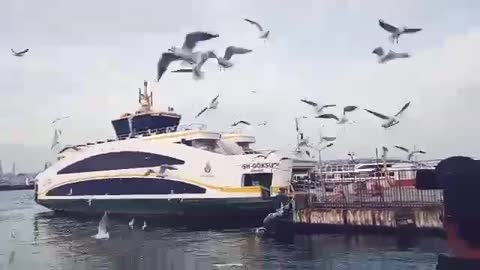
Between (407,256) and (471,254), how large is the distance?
11049 mm

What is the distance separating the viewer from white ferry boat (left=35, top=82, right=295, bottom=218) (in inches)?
1495

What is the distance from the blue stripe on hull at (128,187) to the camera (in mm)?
41094

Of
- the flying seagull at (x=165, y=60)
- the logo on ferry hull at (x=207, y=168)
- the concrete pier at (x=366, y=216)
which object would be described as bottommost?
the concrete pier at (x=366, y=216)

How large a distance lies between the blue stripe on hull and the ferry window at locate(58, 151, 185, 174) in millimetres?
1166

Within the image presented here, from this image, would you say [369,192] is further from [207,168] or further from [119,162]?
[119,162]

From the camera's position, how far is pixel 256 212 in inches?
1462

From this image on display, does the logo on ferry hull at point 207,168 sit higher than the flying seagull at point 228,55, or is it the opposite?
the flying seagull at point 228,55

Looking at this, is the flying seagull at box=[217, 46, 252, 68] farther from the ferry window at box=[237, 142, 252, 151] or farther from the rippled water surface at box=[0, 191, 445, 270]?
the ferry window at box=[237, 142, 252, 151]

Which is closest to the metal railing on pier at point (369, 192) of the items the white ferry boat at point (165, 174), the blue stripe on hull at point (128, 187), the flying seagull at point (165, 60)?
the white ferry boat at point (165, 174)

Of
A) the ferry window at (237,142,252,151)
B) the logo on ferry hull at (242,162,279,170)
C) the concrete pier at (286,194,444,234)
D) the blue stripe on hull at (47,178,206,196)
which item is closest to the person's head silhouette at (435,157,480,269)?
the concrete pier at (286,194,444,234)

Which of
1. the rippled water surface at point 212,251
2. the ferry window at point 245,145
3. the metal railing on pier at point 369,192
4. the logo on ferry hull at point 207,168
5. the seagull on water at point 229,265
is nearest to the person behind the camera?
the seagull on water at point 229,265

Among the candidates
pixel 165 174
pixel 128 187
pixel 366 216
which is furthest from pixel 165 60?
pixel 128 187

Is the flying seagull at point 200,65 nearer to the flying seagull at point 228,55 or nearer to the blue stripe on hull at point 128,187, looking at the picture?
the flying seagull at point 228,55

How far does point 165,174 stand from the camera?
138 ft
